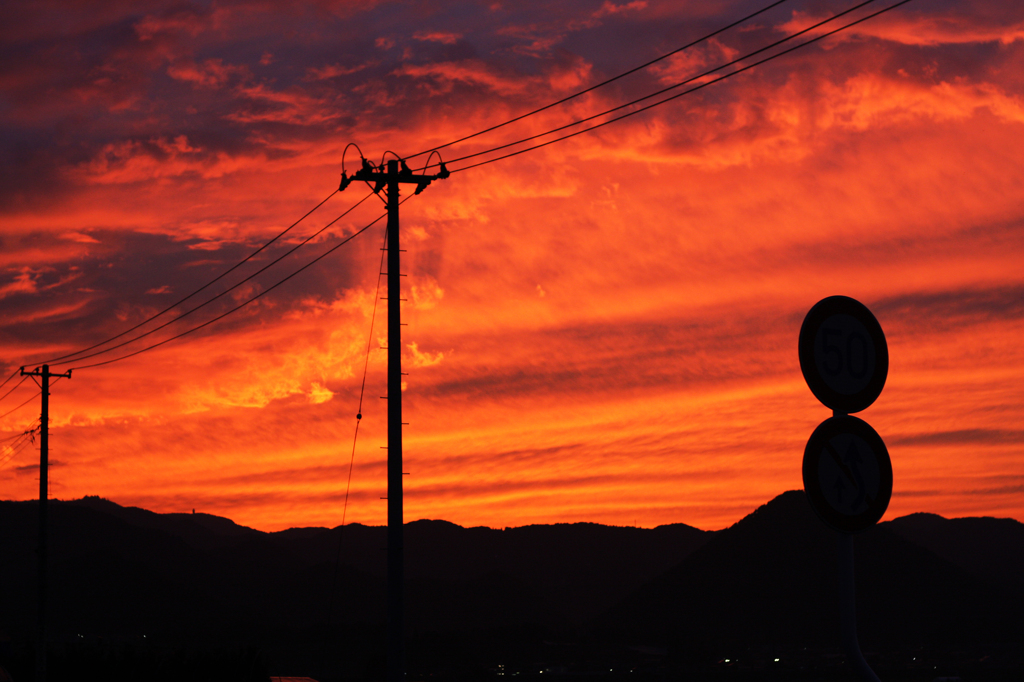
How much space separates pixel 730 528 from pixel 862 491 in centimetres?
16338

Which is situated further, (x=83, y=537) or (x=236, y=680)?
(x=83, y=537)

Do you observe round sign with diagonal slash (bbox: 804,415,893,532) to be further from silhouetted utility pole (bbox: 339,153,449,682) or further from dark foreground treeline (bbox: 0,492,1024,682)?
dark foreground treeline (bbox: 0,492,1024,682)

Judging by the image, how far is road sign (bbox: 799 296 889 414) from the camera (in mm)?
6484

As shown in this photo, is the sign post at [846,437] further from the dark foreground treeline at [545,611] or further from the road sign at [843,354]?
the dark foreground treeline at [545,611]

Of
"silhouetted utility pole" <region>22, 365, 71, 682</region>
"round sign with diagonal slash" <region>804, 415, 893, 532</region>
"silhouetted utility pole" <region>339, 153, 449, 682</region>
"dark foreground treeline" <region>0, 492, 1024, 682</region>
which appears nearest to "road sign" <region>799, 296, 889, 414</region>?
"round sign with diagonal slash" <region>804, 415, 893, 532</region>

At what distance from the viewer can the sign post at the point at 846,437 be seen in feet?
20.4

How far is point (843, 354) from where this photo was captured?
6582mm

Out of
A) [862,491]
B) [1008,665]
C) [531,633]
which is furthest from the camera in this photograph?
[531,633]

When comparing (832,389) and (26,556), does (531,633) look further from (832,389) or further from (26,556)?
(832,389)

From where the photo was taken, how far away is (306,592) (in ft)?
555

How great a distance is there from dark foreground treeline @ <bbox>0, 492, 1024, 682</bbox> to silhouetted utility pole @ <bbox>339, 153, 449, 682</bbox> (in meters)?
70.6

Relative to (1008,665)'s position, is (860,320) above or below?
above

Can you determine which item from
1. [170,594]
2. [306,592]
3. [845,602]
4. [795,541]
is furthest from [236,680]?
[306,592]

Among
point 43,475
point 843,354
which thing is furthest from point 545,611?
point 843,354
